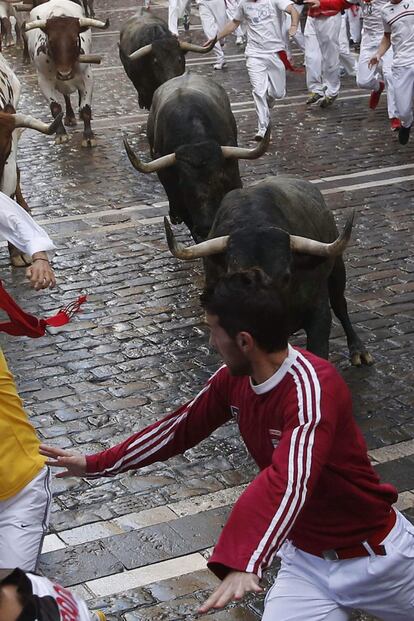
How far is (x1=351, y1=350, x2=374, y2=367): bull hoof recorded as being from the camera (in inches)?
316

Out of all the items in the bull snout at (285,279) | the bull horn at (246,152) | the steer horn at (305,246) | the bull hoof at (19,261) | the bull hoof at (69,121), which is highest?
the steer horn at (305,246)

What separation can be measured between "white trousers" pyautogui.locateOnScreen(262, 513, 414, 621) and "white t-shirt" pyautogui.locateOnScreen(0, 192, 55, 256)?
76.6 inches

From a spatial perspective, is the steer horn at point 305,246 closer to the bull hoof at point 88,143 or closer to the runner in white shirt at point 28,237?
the runner in white shirt at point 28,237

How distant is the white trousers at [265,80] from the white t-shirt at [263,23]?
11cm

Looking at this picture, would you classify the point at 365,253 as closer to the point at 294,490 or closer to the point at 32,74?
the point at 294,490

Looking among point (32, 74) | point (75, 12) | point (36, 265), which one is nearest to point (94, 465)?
point (36, 265)

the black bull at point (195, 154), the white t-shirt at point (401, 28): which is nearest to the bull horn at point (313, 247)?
the black bull at point (195, 154)

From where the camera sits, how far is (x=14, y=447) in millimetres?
4645

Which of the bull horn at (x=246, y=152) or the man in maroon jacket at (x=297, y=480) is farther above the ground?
the man in maroon jacket at (x=297, y=480)

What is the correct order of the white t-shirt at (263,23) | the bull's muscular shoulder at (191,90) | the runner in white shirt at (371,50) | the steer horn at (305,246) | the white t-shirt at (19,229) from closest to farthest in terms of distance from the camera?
the white t-shirt at (19,229), the steer horn at (305,246), the bull's muscular shoulder at (191,90), the white t-shirt at (263,23), the runner in white shirt at (371,50)

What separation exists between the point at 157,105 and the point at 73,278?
2.06m

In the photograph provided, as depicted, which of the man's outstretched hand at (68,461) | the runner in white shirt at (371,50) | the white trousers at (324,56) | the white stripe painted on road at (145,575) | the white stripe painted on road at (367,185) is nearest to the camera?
the man's outstretched hand at (68,461)

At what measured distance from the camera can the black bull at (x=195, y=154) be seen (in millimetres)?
9516

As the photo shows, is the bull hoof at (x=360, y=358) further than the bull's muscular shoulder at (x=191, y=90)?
No
